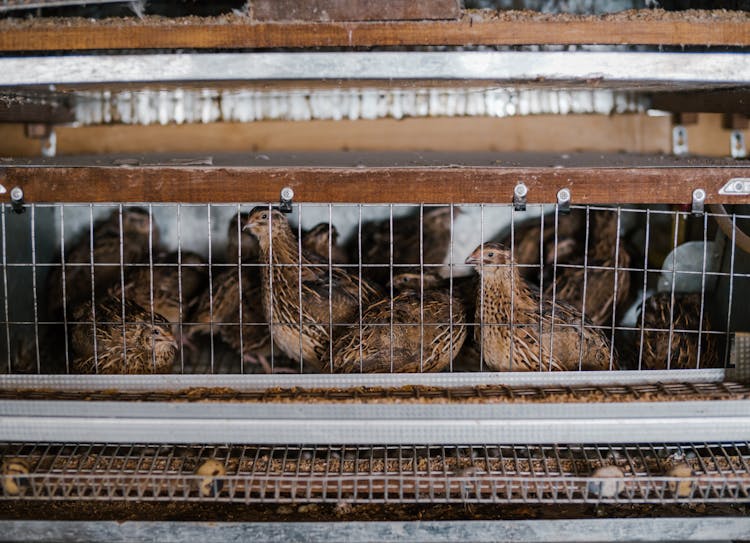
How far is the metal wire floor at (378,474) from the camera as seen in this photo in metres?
2.18

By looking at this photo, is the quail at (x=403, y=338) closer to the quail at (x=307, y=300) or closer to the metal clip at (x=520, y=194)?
the quail at (x=307, y=300)

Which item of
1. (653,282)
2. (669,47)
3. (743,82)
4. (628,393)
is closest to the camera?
(743,82)

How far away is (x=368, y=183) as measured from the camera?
237cm

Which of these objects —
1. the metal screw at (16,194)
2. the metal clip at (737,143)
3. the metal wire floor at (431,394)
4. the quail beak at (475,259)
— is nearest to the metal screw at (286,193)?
the metal wire floor at (431,394)

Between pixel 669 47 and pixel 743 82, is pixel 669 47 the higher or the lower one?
the higher one

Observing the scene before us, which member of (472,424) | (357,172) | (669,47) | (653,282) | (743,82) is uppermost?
(669,47)

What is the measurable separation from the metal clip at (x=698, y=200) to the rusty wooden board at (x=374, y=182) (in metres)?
0.02

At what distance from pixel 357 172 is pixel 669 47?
1224mm

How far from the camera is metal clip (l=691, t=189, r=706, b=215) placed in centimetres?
235

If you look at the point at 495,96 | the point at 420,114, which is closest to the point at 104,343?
the point at 420,114

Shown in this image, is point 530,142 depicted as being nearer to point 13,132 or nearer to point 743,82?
point 743,82

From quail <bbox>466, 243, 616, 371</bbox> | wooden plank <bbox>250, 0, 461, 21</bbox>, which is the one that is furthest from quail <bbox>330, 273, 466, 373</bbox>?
wooden plank <bbox>250, 0, 461, 21</bbox>

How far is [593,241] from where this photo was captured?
366 cm

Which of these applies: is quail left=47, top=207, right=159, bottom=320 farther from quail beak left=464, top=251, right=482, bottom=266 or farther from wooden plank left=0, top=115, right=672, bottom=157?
quail beak left=464, top=251, right=482, bottom=266
